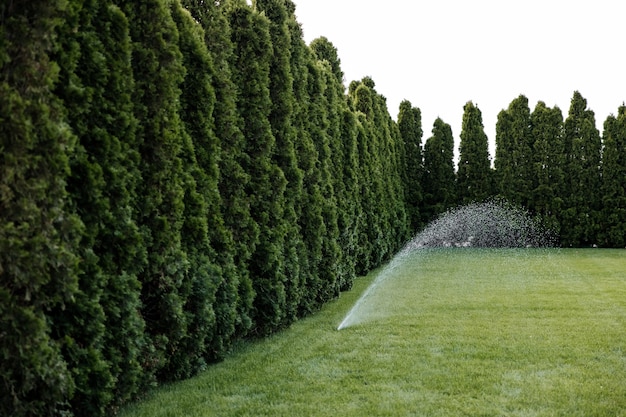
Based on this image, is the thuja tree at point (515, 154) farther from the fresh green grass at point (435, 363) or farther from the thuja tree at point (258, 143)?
the thuja tree at point (258, 143)

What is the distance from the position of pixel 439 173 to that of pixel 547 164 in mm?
4153

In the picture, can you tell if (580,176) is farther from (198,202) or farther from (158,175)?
(158,175)

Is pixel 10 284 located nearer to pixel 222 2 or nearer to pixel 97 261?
pixel 97 261

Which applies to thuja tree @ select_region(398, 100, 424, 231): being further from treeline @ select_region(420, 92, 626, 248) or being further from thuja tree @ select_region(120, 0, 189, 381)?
thuja tree @ select_region(120, 0, 189, 381)

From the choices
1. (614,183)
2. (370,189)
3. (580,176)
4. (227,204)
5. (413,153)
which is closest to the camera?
(227,204)

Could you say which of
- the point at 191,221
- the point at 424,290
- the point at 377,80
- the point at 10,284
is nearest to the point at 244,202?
the point at 191,221

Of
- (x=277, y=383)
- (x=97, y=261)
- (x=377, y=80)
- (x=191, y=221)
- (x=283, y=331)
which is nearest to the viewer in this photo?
(x=97, y=261)

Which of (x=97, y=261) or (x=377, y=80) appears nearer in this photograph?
(x=97, y=261)

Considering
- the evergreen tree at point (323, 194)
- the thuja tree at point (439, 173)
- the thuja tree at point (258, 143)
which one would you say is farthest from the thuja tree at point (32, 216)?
the thuja tree at point (439, 173)

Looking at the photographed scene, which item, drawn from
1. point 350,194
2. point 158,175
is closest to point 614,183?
point 350,194

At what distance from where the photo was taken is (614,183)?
73.6ft

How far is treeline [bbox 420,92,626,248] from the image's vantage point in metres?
22.5

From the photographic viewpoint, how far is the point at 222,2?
777 cm

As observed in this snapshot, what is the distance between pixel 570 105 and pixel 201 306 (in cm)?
2107
